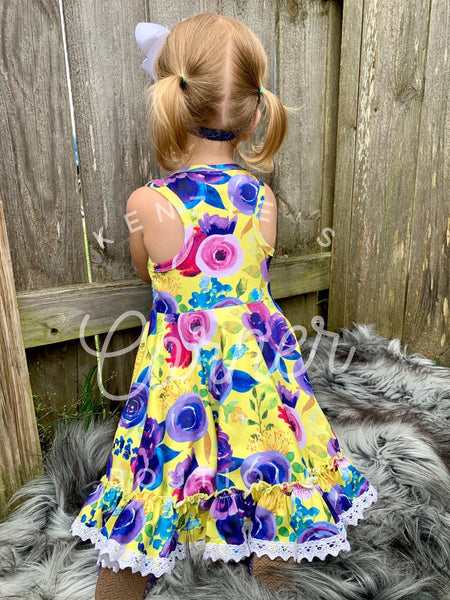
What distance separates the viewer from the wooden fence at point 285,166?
4.75 feet

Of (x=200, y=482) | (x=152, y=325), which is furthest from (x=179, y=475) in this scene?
(x=152, y=325)

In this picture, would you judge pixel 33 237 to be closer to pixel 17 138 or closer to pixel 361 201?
pixel 17 138

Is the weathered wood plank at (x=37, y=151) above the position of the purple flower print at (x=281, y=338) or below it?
above

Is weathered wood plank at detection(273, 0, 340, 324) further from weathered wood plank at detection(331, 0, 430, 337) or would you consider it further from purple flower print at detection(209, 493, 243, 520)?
purple flower print at detection(209, 493, 243, 520)

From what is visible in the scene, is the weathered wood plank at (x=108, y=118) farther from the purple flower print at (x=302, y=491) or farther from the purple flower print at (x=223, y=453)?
the purple flower print at (x=302, y=491)

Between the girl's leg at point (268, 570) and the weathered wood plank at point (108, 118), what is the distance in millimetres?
981

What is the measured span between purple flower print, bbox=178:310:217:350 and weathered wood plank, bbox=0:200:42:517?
0.44 m

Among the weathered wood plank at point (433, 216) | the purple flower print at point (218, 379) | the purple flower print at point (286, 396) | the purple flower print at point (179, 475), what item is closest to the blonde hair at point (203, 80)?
the purple flower print at point (218, 379)

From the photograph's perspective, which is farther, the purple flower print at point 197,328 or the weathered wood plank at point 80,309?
the weathered wood plank at point 80,309

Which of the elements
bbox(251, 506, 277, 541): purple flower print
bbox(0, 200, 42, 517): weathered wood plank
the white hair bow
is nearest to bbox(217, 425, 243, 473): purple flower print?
bbox(251, 506, 277, 541): purple flower print

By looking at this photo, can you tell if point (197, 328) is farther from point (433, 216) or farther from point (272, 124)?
point (433, 216)

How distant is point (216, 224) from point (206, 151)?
0.21m

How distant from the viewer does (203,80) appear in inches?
48.1

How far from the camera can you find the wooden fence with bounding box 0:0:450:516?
57.0 inches
